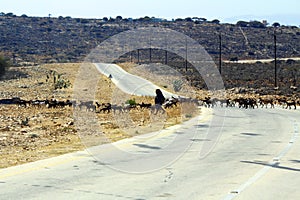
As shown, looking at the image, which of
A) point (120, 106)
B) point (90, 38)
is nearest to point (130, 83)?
point (120, 106)

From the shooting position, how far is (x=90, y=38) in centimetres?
15538

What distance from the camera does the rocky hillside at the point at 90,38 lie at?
430ft

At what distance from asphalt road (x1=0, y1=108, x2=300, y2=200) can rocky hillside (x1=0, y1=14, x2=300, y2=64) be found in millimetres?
94448

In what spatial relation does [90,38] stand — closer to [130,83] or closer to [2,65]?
[2,65]

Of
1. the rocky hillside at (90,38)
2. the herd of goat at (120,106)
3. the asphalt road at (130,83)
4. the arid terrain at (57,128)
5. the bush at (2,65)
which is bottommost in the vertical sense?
the arid terrain at (57,128)

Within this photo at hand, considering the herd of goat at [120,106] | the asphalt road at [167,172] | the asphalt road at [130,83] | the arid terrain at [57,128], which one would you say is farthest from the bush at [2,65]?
the asphalt road at [167,172]

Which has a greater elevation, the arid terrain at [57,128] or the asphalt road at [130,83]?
the asphalt road at [130,83]

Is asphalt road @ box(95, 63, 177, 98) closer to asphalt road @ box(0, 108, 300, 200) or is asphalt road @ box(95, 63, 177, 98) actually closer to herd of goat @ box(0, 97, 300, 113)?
herd of goat @ box(0, 97, 300, 113)

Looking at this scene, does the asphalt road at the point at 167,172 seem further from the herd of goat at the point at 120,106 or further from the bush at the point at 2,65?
the bush at the point at 2,65

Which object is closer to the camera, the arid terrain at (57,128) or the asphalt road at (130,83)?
the arid terrain at (57,128)

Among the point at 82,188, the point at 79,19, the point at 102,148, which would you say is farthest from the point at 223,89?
the point at 79,19

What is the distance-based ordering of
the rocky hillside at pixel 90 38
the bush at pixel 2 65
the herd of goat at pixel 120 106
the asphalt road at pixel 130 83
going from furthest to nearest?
the rocky hillside at pixel 90 38
the bush at pixel 2 65
the asphalt road at pixel 130 83
the herd of goat at pixel 120 106

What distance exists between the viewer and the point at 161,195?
10.0 metres

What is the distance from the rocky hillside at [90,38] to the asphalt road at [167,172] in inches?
3718
